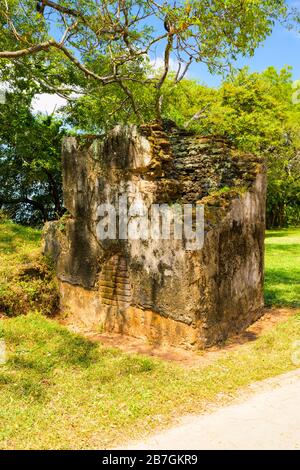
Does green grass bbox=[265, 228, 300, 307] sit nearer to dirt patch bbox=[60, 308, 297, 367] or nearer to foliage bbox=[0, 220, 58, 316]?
dirt patch bbox=[60, 308, 297, 367]

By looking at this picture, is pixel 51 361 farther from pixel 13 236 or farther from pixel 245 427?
pixel 13 236

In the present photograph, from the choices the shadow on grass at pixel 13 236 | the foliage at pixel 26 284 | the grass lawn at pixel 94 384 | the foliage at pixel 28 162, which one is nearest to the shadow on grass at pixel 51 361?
the grass lawn at pixel 94 384

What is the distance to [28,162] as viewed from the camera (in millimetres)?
15766

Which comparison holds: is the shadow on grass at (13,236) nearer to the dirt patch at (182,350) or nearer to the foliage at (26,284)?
the foliage at (26,284)

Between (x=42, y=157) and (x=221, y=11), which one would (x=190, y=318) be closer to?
(x=221, y=11)

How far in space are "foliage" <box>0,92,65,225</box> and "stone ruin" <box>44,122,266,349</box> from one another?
7.94 meters

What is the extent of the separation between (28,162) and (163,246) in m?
10.7

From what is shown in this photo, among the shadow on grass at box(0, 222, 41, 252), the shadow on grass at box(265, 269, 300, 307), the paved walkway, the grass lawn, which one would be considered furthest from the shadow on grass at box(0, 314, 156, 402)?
the shadow on grass at box(265, 269, 300, 307)

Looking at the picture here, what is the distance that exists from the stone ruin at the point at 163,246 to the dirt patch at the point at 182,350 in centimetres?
12

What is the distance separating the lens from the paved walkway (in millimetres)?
3664

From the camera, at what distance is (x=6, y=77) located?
14594 mm

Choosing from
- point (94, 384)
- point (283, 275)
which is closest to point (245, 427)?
point (94, 384)

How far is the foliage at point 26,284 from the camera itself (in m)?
7.50

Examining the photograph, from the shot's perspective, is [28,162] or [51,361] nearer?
[51,361]
